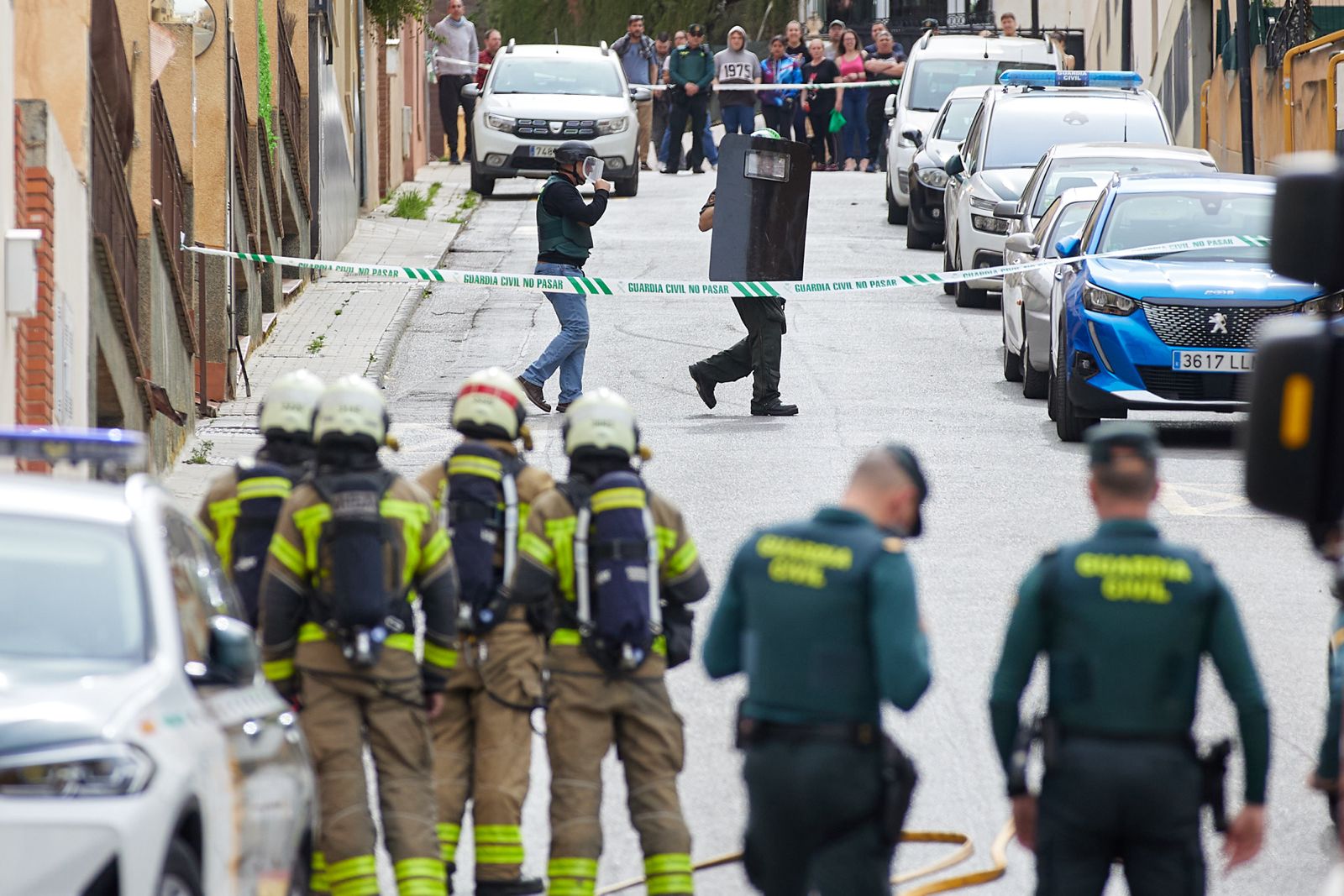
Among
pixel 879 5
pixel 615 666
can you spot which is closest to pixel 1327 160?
pixel 615 666

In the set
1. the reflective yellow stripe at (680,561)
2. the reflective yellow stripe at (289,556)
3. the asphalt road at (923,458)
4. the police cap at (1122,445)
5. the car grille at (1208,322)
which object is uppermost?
the police cap at (1122,445)

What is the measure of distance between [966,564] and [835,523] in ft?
20.0

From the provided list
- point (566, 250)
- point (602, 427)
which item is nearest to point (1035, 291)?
point (566, 250)

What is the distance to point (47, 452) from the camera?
19.5ft

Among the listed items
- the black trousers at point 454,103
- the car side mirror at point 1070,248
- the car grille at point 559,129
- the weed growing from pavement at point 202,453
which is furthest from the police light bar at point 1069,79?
the weed growing from pavement at point 202,453

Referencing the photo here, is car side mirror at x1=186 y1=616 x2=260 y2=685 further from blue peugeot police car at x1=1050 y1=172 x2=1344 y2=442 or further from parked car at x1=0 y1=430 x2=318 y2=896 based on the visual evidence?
blue peugeot police car at x1=1050 y1=172 x2=1344 y2=442

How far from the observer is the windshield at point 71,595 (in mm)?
5406

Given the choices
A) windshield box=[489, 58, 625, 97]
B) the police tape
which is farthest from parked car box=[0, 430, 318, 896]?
windshield box=[489, 58, 625, 97]

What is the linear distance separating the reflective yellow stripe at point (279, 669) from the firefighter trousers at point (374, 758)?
102mm

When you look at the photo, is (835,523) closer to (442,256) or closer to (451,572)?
(451,572)

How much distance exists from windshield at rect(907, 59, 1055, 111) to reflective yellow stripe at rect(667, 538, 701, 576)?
23281mm

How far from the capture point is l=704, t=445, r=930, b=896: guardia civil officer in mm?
5395

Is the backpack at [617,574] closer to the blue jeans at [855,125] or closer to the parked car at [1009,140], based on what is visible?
the parked car at [1009,140]

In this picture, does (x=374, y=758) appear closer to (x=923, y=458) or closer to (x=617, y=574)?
(x=617, y=574)
